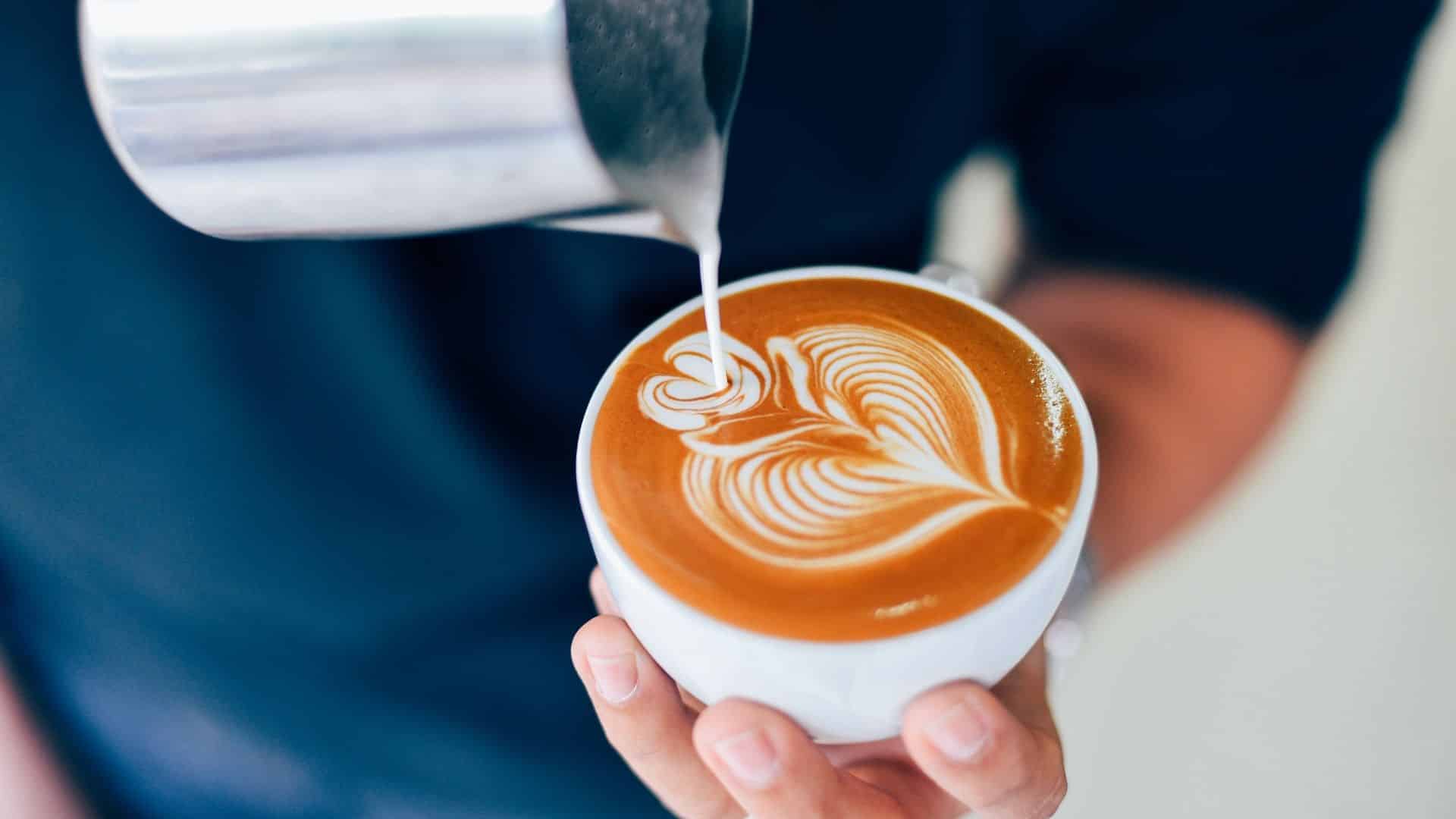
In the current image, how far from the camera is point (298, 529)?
32.9 inches

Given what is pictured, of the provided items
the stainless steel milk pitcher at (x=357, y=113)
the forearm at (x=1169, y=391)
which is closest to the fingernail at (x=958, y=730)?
the stainless steel milk pitcher at (x=357, y=113)

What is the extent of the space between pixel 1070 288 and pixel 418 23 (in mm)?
828

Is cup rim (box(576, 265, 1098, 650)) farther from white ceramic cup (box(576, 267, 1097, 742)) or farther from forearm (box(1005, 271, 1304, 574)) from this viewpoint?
forearm (box(1005, 271, 1304, 574))

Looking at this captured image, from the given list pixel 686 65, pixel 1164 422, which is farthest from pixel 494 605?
pixel 1164 422

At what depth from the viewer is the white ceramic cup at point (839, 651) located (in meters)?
0.50

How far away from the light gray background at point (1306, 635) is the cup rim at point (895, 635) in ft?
2.27

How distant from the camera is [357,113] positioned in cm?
39

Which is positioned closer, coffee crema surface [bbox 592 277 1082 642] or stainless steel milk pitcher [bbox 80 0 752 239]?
stainless steel milk pitcher [bbox 80 0 752 239]

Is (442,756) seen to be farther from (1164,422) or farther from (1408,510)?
(1408,510)

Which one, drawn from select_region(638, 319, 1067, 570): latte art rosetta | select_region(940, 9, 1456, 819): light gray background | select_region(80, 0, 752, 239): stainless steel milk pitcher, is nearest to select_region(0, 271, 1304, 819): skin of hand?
select_region(638, 319, 1067, 570): latte art rosetta

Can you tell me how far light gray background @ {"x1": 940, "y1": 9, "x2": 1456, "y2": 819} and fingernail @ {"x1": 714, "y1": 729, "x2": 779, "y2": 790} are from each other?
1015 mm

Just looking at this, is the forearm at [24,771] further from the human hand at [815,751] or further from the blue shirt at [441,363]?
the human hand at [815,751]

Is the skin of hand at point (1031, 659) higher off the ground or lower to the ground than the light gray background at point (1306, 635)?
higher

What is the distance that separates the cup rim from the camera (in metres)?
0.50
